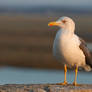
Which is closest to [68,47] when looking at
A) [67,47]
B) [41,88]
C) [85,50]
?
[67,47]

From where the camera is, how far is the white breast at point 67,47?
33.6 ft

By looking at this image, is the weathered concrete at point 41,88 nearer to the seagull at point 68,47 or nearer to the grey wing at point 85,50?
the seagull at point 68,47

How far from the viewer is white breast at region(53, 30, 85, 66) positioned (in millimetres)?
10227

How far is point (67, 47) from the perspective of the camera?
33.6 ft

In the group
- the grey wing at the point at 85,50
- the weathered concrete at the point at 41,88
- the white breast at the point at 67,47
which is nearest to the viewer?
the weathered concrete at the point at 41,88

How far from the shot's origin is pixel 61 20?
10617 millimetres

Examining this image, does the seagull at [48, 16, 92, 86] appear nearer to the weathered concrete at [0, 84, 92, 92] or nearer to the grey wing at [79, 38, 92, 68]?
the grey wing at [79, 38, 92, 68]

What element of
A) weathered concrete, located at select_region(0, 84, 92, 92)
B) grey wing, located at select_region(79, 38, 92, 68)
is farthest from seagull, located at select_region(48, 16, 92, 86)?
weathered concrete, located at select_region(0, 84, 92, 92)

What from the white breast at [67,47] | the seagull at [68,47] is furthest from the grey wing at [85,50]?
→ the white breast at [67,47]

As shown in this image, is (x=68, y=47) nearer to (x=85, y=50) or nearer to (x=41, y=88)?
(x=85, y=50)

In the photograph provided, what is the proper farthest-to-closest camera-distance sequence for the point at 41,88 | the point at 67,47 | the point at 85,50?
1. the point at 85,50
2. the point at 67,47
3. the point at 41,88

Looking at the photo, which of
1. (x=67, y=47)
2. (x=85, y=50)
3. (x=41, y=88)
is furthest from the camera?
(x=85, y=50)

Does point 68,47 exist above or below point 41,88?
above

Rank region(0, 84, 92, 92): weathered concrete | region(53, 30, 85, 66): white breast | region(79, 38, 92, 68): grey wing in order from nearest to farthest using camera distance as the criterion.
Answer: region(0, 84, 92, 92): weathered concrete, region(53, 30, 85, 66): white breast, region(79, 38, 92, 68): grey wing
